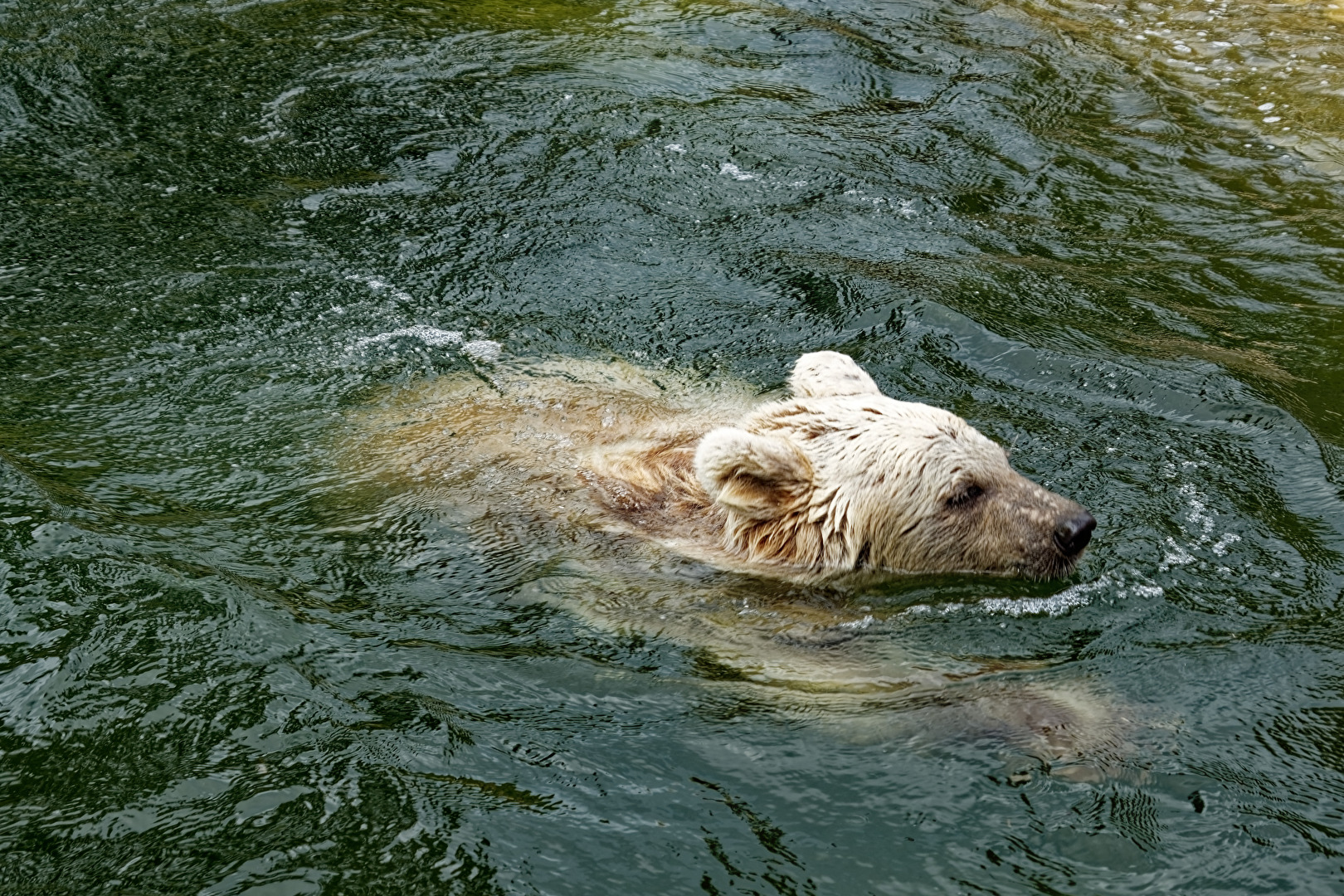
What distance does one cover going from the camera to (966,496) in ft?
18.5

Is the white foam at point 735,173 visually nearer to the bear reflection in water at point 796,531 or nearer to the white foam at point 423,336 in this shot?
the white foam at point 423,336

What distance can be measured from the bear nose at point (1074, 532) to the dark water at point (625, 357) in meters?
0.28

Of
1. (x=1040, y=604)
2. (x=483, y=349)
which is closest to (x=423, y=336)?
(x=483, y=349)

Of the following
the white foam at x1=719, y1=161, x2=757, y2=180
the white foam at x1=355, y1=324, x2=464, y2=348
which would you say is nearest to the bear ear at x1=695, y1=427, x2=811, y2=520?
the white foam at x1=355, y1=324, x2=464, y2=348

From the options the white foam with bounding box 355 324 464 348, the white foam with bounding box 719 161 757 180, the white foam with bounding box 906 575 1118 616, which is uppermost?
the white foam with bounding box 719 161 757 180

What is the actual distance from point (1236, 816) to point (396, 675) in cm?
318

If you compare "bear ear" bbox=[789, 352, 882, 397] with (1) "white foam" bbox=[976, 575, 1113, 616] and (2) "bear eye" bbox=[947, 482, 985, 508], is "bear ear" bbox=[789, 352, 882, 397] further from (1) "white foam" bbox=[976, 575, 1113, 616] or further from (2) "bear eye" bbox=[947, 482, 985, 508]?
(1) "white foam" bbox=[976, 575, 1113, 616]

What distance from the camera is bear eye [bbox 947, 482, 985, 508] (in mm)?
5625

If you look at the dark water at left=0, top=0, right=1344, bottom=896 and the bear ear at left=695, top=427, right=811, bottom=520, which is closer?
the dark water at left=0, top=0, right=1344, bottom=896

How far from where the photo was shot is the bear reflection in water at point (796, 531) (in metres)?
5.02

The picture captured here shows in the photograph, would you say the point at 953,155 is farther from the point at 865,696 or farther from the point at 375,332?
the point at 865,696

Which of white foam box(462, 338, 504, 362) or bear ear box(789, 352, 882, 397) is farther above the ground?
bear ear box(789, 352, 882, 397)

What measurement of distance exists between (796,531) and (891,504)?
1.51 feet

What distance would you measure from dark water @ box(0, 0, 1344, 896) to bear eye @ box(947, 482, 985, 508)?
40 centimetres
